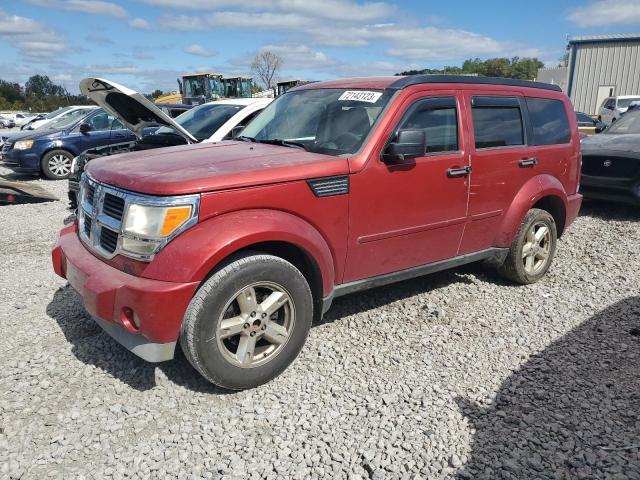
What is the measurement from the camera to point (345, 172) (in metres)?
3.47

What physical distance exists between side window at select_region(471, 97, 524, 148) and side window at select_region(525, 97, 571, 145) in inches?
9.2

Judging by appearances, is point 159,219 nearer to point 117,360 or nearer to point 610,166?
point 117,360

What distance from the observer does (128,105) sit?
6043 mm

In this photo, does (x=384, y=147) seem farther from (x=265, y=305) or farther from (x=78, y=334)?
(x=78, y=334)

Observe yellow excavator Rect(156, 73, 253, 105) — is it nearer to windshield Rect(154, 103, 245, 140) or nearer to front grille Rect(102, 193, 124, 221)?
windshield Rect(154, 103, 245, 140)

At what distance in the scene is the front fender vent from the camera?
132 inches

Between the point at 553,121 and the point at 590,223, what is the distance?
311cm

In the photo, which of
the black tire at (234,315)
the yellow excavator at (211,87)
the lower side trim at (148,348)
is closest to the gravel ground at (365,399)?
the black tire at (234,315)

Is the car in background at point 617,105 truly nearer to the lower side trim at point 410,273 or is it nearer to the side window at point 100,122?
the side window at point 100,122

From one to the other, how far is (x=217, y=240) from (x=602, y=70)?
1528 inches

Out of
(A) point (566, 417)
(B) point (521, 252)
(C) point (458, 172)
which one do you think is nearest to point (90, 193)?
(C) point (458, 172)

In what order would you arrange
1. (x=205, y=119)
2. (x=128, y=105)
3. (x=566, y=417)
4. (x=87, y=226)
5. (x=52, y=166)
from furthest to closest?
(x=52, y=166) < (x=205, y=119) < (x=128, y=105) < (x=87, y=226) < (x=566, y=417)

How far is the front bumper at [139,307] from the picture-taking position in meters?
2.79

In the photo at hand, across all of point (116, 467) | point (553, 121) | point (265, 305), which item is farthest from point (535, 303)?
point (116, 467)
